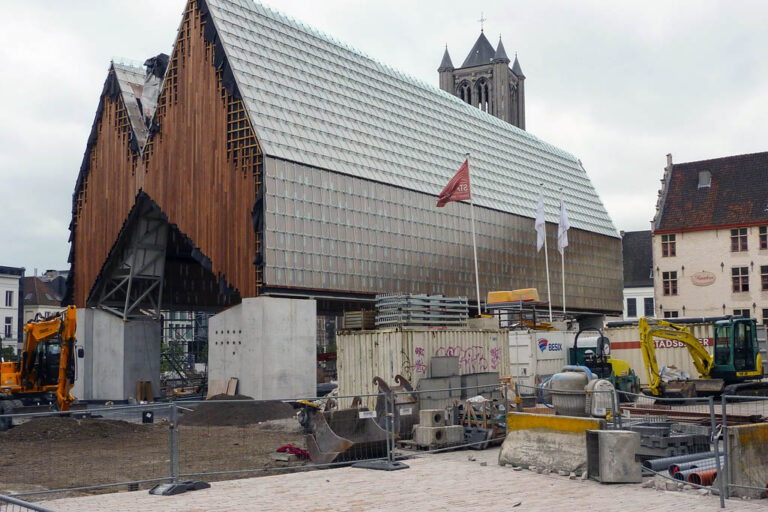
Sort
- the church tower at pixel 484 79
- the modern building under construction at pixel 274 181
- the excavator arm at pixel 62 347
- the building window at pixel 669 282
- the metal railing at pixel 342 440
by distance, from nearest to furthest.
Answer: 1. the metal railing at pixel 342 440
2. the excavator arm at pixel 62 347
3. the modern building under construction at pixel 274 181
4. the building window at pixel 669 282
5. the church tower at pixel 484 79

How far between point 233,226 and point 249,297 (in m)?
3.81

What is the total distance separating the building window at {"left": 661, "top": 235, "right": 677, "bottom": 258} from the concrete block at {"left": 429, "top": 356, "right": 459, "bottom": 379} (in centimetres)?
5024

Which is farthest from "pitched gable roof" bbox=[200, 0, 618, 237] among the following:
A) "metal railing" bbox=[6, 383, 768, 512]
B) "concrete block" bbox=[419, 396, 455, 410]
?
"concrete block" bbox=[419, 396, 455, 410]

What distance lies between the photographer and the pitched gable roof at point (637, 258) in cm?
9344

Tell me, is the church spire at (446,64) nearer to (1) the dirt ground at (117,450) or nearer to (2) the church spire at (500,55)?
(2) the church spire at (500,55)

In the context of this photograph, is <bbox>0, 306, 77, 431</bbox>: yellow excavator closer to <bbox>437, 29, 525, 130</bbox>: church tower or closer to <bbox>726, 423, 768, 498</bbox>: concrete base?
<bbox>726, 423, 768, 498</bbox>: concrete base

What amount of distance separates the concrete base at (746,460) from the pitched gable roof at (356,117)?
30929 millimetres

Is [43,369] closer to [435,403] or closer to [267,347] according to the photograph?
[267,347]

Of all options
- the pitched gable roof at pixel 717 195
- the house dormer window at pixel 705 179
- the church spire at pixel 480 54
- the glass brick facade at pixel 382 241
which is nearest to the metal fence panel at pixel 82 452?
the glass brick facade at pixel 382 241

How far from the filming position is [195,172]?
44.5 meters

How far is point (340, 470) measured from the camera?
18.3 m

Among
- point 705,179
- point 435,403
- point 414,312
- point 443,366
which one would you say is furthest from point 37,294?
point 435,403

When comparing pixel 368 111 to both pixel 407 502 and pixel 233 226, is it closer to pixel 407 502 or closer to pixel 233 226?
pixel 233 226

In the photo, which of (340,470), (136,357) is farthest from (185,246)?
(340,470)
